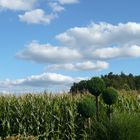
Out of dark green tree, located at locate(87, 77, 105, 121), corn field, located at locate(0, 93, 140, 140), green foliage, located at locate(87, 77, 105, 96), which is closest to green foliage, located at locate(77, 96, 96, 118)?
dark green tree, located at locate(87, 77, 105, 121)

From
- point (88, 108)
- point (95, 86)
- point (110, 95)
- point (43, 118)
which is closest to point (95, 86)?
point (95, 86)

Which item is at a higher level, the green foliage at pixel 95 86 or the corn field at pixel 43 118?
the green foliage at pixel 95 86

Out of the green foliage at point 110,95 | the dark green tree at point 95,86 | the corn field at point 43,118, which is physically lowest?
the corn field at point 43,118

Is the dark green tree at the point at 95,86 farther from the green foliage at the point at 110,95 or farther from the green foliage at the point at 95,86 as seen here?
the green foliage at the point at 110,95

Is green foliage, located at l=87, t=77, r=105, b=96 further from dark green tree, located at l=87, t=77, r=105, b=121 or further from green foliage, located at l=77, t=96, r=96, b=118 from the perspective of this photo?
green foliage, located at l=77, t=96, r=96, b=118

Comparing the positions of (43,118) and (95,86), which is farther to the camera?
(43,118)

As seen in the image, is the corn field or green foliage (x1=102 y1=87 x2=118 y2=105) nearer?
green foliage (x1=102 y1=87 x2=118 y2=105)

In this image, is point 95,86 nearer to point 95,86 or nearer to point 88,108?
point 95,86

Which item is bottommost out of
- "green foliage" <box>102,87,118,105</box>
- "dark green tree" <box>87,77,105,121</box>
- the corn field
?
the corn field

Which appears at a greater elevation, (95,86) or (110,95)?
(95,86)

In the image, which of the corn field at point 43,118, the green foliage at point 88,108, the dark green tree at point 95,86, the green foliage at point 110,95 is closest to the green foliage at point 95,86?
the dark green tree at point 95,86

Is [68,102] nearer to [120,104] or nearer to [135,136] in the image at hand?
[120,104]

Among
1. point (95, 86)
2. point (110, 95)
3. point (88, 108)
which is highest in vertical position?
point (95, 86)

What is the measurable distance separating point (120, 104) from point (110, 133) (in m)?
9.38
